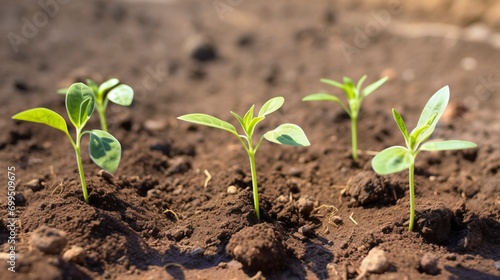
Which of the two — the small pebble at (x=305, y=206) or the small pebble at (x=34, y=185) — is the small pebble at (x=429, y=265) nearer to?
the small pebble at (x=305, y=206)

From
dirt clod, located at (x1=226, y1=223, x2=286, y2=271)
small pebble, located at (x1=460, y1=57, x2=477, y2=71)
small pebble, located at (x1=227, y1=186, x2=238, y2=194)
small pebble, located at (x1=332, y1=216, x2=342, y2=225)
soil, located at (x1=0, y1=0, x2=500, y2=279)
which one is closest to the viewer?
dirt clod, located at (x1=226, y1=223, x2=286, y2=271)

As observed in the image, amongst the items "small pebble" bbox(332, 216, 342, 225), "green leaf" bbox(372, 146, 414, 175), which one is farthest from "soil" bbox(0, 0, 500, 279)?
"green leaf" bbox(372, 146, 414, 175)

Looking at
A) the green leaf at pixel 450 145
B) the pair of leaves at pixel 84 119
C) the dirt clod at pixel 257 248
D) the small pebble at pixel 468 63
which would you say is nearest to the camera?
the green leaf at pixel 450 145

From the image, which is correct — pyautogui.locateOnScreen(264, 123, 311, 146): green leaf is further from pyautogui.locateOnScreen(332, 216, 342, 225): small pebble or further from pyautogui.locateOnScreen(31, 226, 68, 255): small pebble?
pyautogui.locateOnScreen(31, 226, 68, 255): small pebble

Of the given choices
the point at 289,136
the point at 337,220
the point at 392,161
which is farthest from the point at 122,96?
the point at 392,161

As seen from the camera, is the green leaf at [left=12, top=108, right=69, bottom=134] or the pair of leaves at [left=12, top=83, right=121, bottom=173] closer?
the pair of leaves at [left=12, top=83, right=121, bottom=173]

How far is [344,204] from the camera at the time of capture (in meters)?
2.97

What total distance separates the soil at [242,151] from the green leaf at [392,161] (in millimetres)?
470

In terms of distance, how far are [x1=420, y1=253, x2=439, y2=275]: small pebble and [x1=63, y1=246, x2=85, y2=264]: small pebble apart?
1.45 meters

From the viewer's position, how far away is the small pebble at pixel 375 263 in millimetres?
2377

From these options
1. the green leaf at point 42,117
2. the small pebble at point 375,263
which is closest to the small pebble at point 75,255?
the green leaf at point 42,117

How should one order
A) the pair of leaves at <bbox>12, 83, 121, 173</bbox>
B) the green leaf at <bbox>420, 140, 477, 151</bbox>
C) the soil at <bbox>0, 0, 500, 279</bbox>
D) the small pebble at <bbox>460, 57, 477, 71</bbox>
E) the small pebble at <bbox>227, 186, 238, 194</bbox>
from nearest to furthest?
Answer: the green leaf at <bbox>420, 140, 477, 151</bbox>
the pair of leaves at <bbox>12, 83, 121, 173</bbox>
the soil at <bbox>0, 0, 500, 279</bbox>
the small pebble at <bbox>227, 186, 238, 194</bbox>
the small pebble at <bbox>460, 57, 477, 71</bbox>

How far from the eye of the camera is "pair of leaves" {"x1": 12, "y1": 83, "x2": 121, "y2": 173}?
7.52 ft

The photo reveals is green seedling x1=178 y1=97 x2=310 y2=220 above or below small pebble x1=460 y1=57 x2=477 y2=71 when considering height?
below
